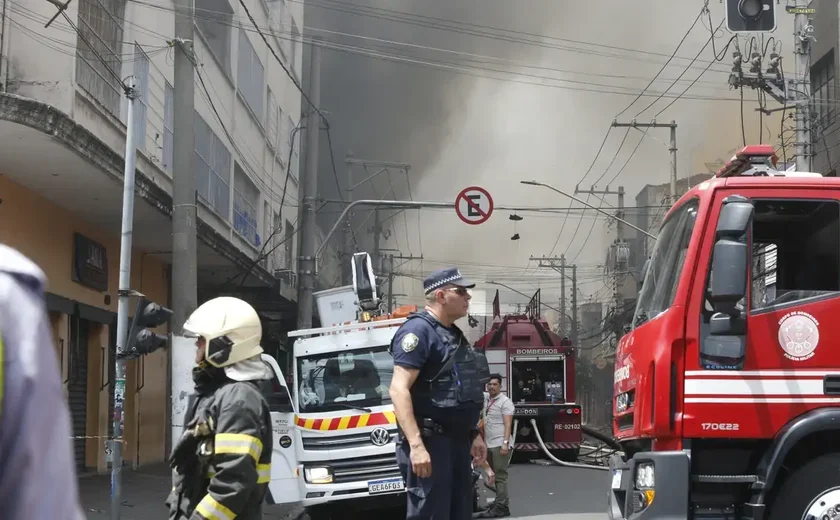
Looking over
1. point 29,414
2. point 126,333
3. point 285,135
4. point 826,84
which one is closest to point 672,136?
point 826,84

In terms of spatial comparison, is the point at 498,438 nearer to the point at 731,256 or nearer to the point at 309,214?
the point at 731,256

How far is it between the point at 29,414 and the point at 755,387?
5222mm

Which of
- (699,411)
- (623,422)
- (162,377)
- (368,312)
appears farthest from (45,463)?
(162,377)

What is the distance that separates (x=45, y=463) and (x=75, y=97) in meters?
12.0

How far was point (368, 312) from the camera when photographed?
1358 centimetres

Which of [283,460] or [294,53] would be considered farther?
[294,53]

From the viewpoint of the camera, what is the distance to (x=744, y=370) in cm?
575

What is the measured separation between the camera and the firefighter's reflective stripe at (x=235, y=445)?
350cm

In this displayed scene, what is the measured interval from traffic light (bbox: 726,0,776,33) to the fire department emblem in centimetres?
819

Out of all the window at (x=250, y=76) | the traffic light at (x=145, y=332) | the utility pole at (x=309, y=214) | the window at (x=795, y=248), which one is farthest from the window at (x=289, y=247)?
the window at (x=795, y=248)

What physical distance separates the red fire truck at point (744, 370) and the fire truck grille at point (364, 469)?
5.60 meters

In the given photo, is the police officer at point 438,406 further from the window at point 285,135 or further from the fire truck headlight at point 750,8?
the window at point 285,135

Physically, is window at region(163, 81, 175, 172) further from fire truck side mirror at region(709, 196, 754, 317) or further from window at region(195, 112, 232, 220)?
fire truck side mirror at region(709, 196, 754, 317)

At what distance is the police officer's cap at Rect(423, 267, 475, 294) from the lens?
5.20 metres
